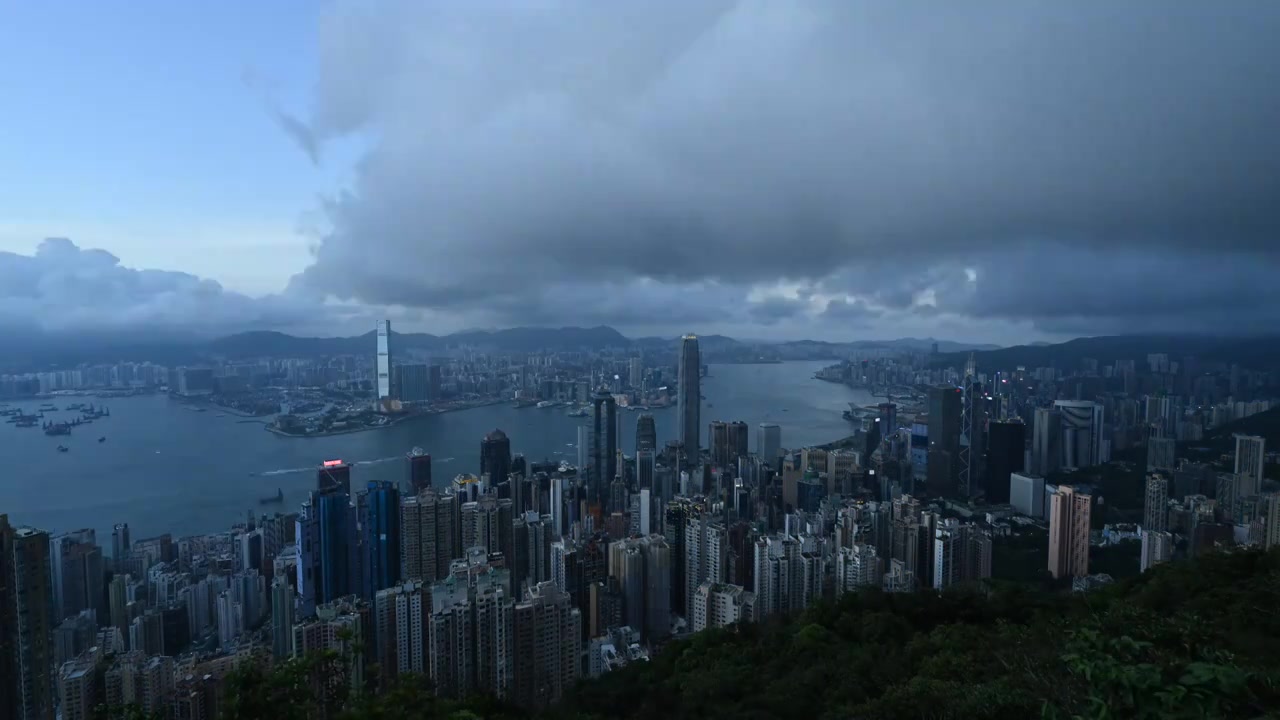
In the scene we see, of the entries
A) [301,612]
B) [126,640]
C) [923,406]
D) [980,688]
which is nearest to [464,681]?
[301,612]

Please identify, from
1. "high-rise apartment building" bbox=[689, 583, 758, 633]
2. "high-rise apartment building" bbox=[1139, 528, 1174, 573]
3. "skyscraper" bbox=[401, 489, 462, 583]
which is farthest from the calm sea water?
"high-rise apartment building" bbox=[1139, 528, 1174, 573]

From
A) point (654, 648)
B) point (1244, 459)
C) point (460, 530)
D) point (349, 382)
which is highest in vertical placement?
point (349, 382)

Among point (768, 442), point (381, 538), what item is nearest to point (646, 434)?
point (768, 442)

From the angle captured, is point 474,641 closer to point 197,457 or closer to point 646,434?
point 197,457

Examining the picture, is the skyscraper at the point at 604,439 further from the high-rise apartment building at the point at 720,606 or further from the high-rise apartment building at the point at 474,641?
the high-rise apartment building at the point at 474,641

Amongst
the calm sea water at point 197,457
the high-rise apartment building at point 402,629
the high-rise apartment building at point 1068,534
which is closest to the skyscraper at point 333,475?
the calm sea water at point 197,457

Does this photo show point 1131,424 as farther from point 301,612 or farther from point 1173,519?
point 301,612

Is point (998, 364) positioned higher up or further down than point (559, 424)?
higher up
